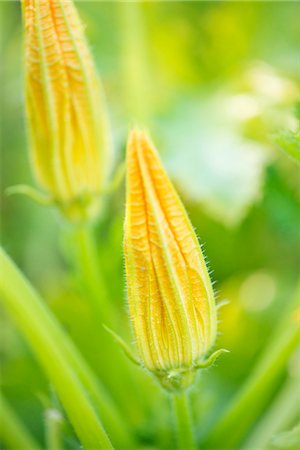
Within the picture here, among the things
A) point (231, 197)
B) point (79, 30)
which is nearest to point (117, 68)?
point (231, 197)

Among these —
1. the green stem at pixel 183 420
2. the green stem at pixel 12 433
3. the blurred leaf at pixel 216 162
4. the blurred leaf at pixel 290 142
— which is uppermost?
the blurred leaf at pixel 290 142

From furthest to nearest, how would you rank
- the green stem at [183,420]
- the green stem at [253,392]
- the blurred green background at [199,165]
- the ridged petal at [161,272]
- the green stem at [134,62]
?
the green stem at [134,62]
the blurred green background at [199,165]
the green stem at [253,392]
the green stem at [183,420]
the ridged petal at [161,272]

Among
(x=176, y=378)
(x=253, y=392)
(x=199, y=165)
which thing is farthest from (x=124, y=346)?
(x=199, y=165)

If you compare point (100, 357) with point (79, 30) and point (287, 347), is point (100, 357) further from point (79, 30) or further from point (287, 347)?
point (79, 30)

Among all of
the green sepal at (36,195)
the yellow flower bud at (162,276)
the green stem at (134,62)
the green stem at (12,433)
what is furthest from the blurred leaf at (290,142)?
the green stem at (134,62)

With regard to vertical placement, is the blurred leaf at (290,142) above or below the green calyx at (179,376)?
above

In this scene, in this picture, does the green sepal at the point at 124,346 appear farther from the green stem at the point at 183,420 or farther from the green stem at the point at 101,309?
the green stem at the point at 101,309

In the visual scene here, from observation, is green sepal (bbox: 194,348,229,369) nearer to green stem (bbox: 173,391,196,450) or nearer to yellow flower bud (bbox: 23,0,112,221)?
green stem (bbox: 173,391,196,450)
